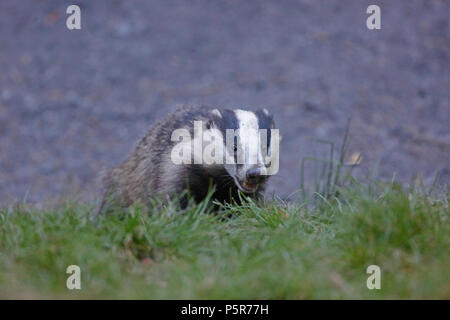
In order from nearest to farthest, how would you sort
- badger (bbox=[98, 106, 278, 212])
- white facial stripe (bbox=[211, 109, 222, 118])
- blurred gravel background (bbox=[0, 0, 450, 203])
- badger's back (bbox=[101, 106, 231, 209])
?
badger (bbox=[98, 106, 278, 212])
white facial stripe (bbox=[211, 109, 222, 118])
badger's back (bbox=[101, 106, 231, 209])
blurred gravel background (bbox=[0, 0, 450, 203])

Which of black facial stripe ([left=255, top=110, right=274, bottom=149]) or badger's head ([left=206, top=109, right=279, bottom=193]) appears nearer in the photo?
badger's head ([left=206, top=109, right=279, bottom=193])

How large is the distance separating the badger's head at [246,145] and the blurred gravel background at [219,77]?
2207 millimetres

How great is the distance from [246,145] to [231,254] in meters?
0.99

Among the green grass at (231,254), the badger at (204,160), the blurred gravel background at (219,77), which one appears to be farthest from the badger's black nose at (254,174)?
the blurred gravel background at (219,77)

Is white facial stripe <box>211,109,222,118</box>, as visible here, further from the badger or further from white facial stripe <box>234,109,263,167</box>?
white facial stripe <box>234,109,263,167</box>

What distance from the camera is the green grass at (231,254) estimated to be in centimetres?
313

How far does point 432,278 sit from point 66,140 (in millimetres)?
5441

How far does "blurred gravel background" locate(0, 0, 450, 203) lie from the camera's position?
7.34 metres

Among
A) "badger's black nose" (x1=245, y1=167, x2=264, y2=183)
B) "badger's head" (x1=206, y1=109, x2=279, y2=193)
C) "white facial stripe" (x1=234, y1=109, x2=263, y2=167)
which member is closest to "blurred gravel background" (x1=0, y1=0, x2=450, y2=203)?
"badger's head" (x1=206, y1=109, x2=279, y2=193)

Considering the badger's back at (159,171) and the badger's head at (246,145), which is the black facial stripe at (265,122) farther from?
the badger's back at (159,171)

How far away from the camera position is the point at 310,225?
4117mm

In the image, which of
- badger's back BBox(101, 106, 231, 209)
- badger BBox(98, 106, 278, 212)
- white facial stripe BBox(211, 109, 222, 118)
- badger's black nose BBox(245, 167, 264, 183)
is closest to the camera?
badger's black nose BBox(245, 167, 264, 183)
